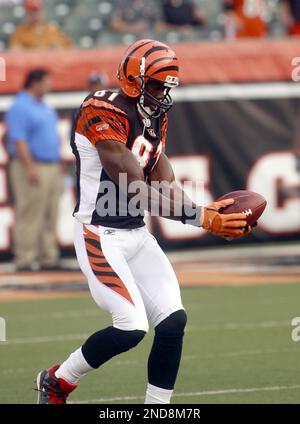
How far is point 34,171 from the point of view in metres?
11.4

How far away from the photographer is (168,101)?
219 inches

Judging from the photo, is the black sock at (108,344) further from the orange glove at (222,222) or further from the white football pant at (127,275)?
the orange glove at (222,222)

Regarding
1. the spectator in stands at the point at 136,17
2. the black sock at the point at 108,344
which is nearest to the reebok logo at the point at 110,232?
the black sock at the point at 108,344

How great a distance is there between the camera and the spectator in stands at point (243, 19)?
14.0 m

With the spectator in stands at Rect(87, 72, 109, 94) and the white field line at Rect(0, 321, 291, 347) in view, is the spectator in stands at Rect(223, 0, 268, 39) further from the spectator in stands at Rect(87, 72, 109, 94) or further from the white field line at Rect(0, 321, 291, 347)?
the white field line at Rect(0, 321, 291, 347)

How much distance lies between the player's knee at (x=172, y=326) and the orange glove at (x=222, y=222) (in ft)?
1.50

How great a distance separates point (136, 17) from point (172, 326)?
9.51 m

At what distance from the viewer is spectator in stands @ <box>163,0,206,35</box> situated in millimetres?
14242

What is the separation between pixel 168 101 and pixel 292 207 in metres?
7.59

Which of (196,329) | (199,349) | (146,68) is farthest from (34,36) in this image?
(146,68)

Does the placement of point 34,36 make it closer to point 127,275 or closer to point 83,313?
point 83,313
